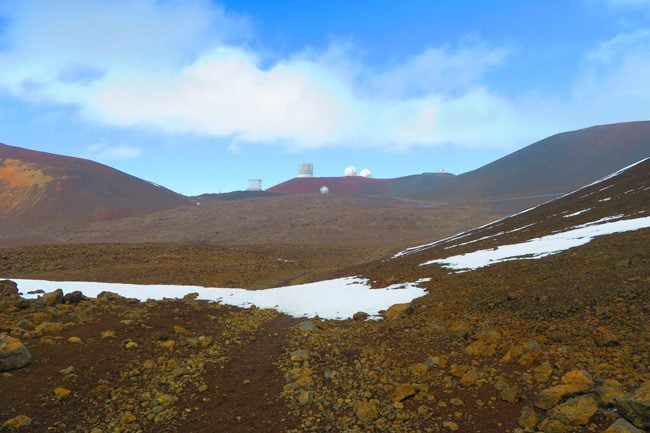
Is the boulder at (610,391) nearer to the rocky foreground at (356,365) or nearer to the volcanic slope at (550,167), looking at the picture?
the rocky foreground at (356,365)

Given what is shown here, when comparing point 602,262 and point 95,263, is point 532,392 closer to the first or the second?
point 602,262

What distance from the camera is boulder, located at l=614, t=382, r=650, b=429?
466 centimetres

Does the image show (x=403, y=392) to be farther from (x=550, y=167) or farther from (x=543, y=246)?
(x=550, y=167)

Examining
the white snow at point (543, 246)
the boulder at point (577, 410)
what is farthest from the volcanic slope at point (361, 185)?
the boulder at point (577, 410)

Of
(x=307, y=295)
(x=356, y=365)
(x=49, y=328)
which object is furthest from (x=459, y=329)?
(x=49, y=328)

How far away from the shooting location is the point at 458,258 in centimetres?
1961

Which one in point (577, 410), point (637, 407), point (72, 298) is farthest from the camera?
point (72, 298)

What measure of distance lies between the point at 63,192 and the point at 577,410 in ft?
339

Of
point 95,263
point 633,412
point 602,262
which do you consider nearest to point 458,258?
point 602,262

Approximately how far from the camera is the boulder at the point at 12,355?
23.4 ft

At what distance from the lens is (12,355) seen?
23.8 feet

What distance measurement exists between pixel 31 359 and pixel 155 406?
118 inches

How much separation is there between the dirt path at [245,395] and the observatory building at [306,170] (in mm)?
147741

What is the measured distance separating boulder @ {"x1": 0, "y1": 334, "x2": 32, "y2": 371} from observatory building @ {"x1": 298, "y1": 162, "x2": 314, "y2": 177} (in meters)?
150
